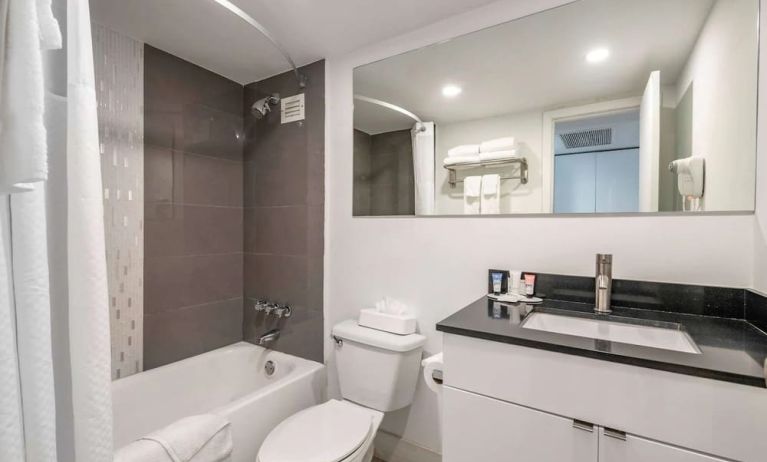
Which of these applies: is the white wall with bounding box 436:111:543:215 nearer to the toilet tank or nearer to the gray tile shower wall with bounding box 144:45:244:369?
the toilet tank

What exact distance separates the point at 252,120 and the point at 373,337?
63.3 inches

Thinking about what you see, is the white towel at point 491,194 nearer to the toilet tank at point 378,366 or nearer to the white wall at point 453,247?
the white wall at point 453,247

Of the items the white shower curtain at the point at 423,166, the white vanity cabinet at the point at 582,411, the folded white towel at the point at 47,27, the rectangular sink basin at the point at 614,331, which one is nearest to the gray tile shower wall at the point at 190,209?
the white shower curtain at the point at 423,166

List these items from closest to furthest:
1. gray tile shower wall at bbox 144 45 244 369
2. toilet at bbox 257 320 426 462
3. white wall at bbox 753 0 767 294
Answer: white wall at bbox 753 0 767 294 → toilet at bbox 257 320 426 462 → gray tile shower wall at bbox 144 45 244 369

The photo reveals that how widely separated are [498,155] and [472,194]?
200 millimetres

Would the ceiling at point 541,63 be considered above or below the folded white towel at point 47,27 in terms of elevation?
above

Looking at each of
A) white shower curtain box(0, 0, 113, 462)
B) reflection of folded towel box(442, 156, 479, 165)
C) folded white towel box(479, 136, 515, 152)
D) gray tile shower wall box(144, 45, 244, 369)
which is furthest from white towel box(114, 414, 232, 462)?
folded white towel box(479, 136, 515, 152)

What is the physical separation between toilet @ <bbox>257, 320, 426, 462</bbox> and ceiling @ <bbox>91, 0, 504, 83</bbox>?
1.46m

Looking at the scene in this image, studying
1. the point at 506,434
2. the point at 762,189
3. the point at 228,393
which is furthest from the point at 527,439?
the point at 228,393

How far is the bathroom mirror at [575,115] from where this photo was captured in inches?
43.0

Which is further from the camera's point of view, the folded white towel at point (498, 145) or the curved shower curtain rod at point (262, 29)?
the folded white towel at point (498, 145)

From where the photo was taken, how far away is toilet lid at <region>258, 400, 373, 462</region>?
1164mm

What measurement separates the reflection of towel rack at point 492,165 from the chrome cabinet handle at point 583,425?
0.89 m

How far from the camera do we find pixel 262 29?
1.48 metres
